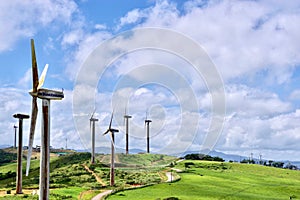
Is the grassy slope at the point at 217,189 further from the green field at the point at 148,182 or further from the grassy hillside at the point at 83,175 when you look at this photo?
the grassy hillside at the point at 83,175

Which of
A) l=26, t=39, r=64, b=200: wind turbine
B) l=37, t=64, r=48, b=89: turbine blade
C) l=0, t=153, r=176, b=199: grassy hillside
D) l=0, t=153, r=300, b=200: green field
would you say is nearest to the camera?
l=26, t=39, r=64, b=200: wind turbine

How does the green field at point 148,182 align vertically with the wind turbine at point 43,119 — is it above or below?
below

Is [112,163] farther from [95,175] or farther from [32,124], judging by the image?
[32,124]

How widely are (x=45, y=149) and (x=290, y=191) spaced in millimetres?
83702

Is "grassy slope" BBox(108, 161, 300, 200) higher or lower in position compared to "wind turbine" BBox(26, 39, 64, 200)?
lower

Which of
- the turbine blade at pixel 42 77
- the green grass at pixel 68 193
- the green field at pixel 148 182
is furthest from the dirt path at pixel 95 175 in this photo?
the turbine blade at pixel 42 77

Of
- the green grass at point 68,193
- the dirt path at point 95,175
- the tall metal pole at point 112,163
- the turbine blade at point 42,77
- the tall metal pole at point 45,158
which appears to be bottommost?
the dirt path at point 95,175

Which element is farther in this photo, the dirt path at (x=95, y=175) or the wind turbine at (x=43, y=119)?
the dirt path at (x=95, y=175)

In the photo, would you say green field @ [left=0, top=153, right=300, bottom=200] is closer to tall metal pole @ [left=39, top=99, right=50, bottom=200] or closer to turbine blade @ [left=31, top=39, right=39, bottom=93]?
tall metal pole @ [left=39, top=99, right=50, bottom=200]

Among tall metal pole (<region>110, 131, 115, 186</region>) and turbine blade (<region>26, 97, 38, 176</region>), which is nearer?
turbine blade (<region>26, 97, 38, 176</region>)

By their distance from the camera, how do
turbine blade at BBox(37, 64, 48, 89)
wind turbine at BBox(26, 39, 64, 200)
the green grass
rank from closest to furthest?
wind turbine at BBox(26, 39, 64, 200) < turbine blade at BBox(37, 64, 48, 89) < the green grass

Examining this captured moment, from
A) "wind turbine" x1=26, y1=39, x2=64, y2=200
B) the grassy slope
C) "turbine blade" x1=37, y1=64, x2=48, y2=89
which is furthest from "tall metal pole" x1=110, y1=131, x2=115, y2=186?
"turbine blade" x1=37, y1=64, x2=48, y2=89

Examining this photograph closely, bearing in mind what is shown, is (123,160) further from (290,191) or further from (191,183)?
(290,191)

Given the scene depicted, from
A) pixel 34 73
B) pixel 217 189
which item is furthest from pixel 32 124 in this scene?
pixel 217 189
